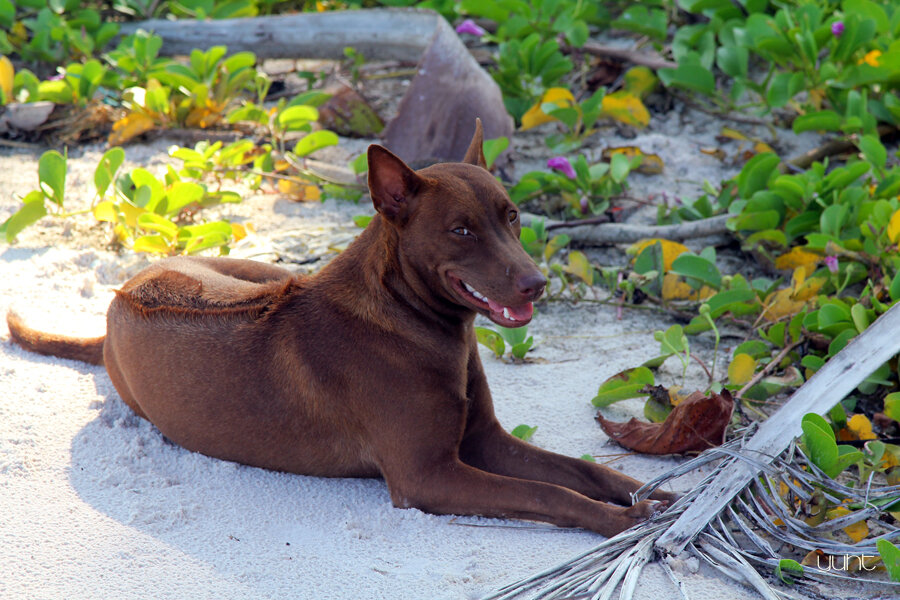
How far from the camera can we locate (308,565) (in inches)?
100

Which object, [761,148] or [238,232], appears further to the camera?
[761,148]

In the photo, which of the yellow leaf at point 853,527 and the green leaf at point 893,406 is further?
the green leaf at point 893,406

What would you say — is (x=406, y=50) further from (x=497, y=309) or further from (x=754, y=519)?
(x=754, y=519)

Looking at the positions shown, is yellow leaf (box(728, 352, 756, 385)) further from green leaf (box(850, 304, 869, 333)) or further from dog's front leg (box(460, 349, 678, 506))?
dog's front leg (box(460, 349, 678, 506))

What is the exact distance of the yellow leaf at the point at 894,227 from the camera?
150 inches

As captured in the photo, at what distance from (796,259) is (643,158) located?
1.31 m

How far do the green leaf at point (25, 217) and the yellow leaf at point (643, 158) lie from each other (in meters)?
3.12

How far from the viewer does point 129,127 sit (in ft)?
18.7

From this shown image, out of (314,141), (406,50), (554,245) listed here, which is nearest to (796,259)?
(554,245)

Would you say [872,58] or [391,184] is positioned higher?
[391,184]

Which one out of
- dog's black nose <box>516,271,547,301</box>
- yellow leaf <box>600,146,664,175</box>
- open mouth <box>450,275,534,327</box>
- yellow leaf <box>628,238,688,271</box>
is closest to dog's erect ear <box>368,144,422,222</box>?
open mouth <box>450,275,534,327</box>

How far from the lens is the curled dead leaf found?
301 cm

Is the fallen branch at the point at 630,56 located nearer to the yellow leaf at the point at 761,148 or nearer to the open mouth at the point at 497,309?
the yellow leaf at the point at 761,148

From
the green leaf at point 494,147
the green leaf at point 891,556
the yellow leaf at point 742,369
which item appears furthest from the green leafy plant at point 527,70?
the green leaf at point 891,556
